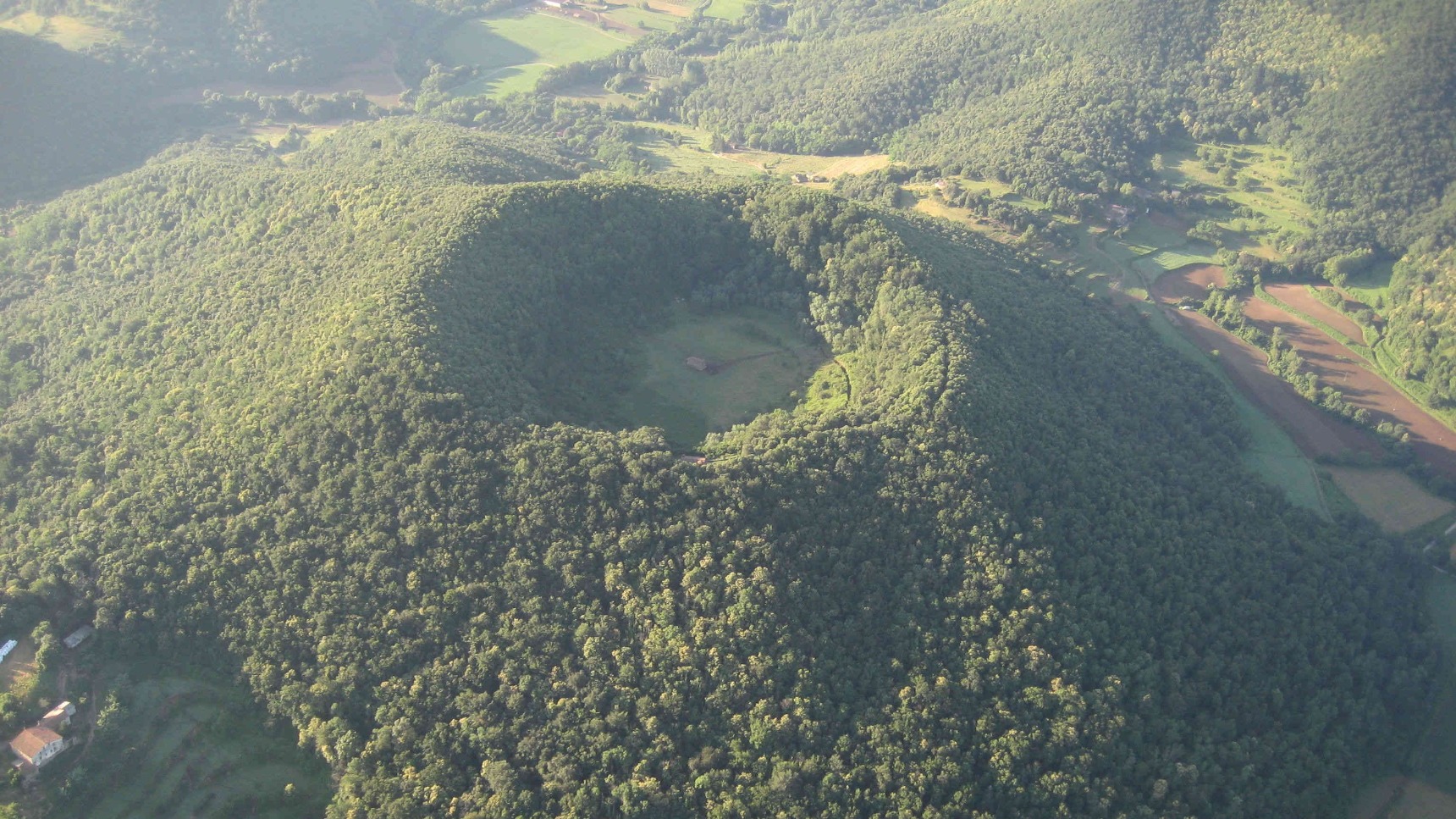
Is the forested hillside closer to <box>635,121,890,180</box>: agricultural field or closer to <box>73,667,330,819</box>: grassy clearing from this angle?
<box>73,667,330,819</box>: grassy clearing

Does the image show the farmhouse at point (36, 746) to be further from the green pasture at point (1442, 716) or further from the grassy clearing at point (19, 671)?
the green pasture at point (1442, 716)

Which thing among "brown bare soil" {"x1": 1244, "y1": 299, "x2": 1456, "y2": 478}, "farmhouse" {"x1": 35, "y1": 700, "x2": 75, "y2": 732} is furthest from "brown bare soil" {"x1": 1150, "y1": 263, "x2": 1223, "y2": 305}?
"farmhouse" {"x1": 35, "y1": 700, "x2": 75, "y2": 732}

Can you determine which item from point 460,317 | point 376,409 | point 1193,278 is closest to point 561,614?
point 376,409

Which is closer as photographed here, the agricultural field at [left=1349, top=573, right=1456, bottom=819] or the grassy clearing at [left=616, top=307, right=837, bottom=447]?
the agricultural field at [left=1349, top=573, right=1456, bottom=819]

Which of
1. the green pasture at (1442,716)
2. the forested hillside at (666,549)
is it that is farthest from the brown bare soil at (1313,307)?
the green pasture at (1442,716)

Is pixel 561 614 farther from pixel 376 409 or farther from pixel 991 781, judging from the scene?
pixel 991 781

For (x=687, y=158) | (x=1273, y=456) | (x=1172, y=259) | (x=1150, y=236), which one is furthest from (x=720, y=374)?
(x=1150, y=236)
